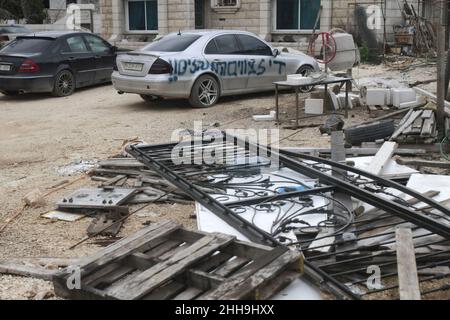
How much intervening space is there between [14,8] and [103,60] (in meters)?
30.2

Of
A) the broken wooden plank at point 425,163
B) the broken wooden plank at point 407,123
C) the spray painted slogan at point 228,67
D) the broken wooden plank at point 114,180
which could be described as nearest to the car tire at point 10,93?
the spray painted slogan at point 228,67

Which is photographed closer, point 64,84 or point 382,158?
A: point 382,158

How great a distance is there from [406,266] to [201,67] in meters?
8.76

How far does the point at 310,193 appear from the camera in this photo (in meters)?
6.22

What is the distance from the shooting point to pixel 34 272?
483cm

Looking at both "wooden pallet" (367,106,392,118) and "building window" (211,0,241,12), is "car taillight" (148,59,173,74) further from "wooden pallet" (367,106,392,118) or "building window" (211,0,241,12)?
"building window" (211,0,241,12)

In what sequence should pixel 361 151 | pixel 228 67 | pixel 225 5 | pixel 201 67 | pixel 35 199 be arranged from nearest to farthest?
pixel 35 199 < pixel 361 151 < pixel 201 67 < pixel 228 67 < pixel 225 5

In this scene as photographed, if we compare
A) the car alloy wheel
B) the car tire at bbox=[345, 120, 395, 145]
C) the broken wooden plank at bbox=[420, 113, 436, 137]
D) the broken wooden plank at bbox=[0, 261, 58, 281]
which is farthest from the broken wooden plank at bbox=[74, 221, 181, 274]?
the car alloy wheel

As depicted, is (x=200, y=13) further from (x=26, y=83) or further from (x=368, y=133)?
(x=368, y=133)

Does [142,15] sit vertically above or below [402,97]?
above

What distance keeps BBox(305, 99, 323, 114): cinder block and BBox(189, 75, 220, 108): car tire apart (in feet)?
7.12

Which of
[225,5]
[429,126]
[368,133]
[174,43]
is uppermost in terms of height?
[225,5]

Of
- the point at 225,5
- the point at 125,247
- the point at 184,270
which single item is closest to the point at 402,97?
the point at 125,247

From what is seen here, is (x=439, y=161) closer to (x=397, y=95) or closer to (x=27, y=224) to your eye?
(x=397, y=95)
